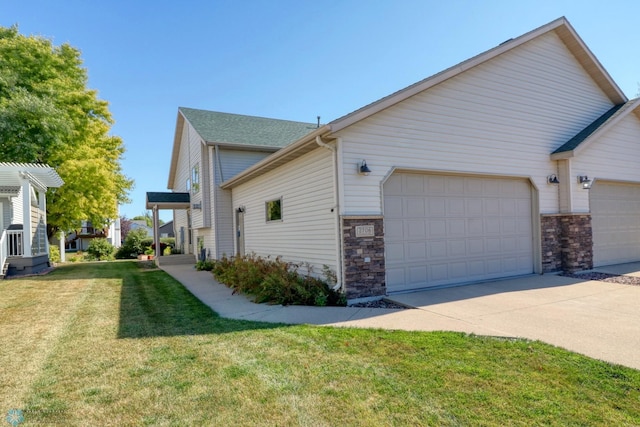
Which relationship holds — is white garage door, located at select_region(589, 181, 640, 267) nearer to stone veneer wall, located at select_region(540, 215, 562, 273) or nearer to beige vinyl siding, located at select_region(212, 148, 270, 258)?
stone veneer wall, located at select_region(540, 215, 562, 273)

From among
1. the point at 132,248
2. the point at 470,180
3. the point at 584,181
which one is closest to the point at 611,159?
the point at 584,181

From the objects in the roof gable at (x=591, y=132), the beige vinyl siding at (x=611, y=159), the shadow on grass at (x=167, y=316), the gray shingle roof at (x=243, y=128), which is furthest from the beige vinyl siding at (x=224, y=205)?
the beige vinyl siding at (x=611, y=159)

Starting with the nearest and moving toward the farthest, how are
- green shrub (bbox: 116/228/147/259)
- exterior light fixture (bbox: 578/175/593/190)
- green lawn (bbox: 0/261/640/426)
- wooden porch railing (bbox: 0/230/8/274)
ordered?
1. green lawn (bbox: 0/261/640/426)
2. exterior light fixture (bbox: 578/175/593/190)
3. wooden porch railing (bbox: 0/230/8/274)
4. green shrub (bbox: 116/228/147/259)

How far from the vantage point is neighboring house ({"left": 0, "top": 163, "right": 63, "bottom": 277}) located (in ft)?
36.8

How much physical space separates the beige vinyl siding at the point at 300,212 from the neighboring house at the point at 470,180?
51 mm

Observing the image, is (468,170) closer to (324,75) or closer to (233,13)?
(324,75)

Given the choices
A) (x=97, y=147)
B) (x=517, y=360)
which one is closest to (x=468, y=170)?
(x=517, y=360)

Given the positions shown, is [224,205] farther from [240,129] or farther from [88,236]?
[88,236]

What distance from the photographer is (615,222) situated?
1116 centimetres

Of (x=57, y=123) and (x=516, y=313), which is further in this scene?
(x=57, y=123)

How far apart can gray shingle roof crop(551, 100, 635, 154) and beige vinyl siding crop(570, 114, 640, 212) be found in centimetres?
28

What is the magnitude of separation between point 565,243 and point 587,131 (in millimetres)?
3346

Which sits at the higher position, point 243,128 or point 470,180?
point 243,128

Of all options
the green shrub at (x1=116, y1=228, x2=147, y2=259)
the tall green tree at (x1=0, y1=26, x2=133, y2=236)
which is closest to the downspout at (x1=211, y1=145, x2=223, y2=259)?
the tall green tree at (x1=0, y1=26, x2=133, y2=236)
